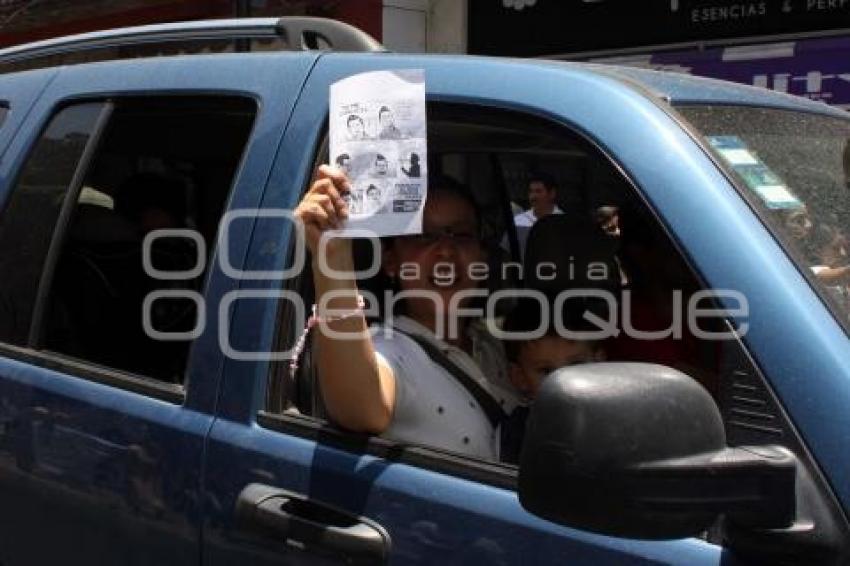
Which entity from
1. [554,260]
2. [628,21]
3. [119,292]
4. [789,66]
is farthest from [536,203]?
[628,21]

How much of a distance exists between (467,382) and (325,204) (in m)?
0.56

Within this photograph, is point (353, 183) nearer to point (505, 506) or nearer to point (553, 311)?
point (505, 506)

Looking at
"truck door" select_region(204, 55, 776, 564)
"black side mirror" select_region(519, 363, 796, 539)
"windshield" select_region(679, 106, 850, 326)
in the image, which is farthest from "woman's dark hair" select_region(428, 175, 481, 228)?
"black side mirror" select_region(519, 363, 796, 539)

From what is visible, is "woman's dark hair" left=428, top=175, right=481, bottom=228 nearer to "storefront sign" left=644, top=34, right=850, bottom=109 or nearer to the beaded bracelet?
the beaded bracelet

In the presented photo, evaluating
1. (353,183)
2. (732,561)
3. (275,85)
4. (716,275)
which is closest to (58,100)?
(275,85)

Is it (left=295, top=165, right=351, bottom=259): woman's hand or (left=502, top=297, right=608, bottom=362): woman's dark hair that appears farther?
(left=502, top=297, right=608, bottom=362): woman's dark hair

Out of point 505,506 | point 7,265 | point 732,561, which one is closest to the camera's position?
point 732,561

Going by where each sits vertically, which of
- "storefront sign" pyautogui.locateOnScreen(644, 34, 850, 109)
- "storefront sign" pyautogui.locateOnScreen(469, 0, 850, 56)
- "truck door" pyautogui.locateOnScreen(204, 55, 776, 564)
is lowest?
"truck door" pyautogui.locateOnScreen(204, 55, 776, 564)

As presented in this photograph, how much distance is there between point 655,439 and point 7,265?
1853 mm

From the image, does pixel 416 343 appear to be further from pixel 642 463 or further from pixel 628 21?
pixel 628 21

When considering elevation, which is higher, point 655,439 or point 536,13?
point 536,13

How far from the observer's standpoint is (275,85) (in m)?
2.10

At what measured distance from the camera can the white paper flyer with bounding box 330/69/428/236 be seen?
173 centimetres

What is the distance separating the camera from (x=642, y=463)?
4.09 feet
